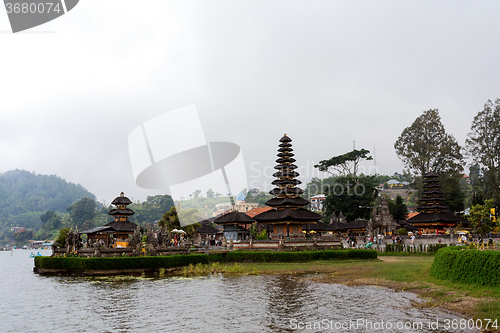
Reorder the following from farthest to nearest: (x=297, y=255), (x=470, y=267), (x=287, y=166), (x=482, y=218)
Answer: (x=482, y=218) < (x=287, y=166) < (x=297, y=255) < (x=470, y=267)

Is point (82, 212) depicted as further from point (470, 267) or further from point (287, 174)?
point (470, 267)

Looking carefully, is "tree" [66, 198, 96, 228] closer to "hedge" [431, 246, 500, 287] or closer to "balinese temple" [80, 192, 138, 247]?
"balinese temple" [80, 192, 138, 247]

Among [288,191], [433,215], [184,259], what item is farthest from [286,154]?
[433,215]

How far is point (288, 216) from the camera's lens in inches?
2032

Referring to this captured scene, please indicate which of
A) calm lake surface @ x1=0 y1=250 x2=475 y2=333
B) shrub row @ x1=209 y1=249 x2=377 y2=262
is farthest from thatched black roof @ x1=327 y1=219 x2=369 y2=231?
calm lake surface @ x1=0 y1=250 x2=475 y2=333

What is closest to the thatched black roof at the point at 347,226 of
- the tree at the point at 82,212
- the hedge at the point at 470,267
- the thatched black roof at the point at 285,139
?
the thatched black roof at the point at 285,139

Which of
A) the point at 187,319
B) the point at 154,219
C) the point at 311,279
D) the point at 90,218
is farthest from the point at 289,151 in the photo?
the point at 90,218

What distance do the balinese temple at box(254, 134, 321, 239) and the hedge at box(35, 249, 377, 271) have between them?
9107 mm

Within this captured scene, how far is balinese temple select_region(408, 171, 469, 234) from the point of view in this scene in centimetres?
6538

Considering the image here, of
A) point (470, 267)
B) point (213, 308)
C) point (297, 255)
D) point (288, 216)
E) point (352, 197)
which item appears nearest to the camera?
point (470, 267)

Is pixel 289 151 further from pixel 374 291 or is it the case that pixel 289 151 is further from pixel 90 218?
pixel 90 218

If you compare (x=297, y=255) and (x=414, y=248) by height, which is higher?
(x=297, y=255)

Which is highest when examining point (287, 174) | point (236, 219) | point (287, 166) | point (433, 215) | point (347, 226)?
point (287, 166)

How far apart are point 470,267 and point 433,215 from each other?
5197 cm
